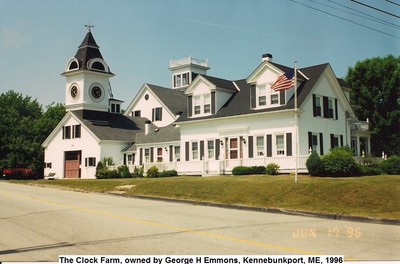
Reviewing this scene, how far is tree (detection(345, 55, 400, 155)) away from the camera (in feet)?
161

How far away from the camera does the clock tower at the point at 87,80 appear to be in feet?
171

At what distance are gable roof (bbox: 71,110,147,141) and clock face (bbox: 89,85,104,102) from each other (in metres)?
1.58

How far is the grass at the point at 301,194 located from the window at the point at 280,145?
32.7 feet

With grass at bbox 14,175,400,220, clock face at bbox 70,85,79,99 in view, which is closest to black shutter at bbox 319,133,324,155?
grass at bbox 14,175,400,220

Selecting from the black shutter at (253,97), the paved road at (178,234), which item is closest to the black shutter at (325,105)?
the black shutter at (253,97)

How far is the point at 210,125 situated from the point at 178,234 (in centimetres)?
2685

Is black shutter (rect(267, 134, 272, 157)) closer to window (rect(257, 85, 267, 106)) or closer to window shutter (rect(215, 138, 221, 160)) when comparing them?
window (rect(257, 85, 267, 106))

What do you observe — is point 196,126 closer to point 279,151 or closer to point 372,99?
point 279,151

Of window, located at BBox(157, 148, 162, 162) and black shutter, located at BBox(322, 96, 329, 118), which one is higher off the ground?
black shutter, located at BBox(322, 96, 329, 118)

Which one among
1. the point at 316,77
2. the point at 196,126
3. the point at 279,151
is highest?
the point at 316,77

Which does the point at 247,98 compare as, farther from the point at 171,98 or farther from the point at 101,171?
the point at 171,98

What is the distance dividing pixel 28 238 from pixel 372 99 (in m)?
45.4

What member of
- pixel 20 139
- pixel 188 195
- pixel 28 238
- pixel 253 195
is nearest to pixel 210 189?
pixel 188 195

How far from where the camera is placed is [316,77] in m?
34.1
